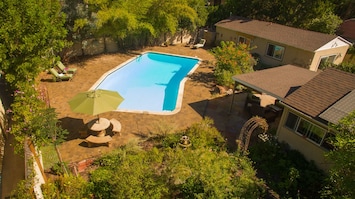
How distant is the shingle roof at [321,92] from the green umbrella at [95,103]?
979 cm

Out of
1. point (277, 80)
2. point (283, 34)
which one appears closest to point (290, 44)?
point (283, 34)

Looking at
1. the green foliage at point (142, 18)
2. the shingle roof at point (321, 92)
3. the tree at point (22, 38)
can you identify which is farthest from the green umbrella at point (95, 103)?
the green foliage at point (142, 18)

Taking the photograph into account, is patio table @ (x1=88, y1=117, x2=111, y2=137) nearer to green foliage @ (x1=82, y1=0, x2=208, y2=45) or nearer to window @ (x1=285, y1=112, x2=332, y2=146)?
window @ (x1=285, y1=112, x2=332, y2=146)

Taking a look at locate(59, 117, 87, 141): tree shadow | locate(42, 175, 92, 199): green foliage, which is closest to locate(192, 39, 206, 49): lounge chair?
locate(59, 117, 87, 141): tree shadow

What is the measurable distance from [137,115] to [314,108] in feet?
35.4

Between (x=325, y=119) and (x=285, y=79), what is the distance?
5.37 m

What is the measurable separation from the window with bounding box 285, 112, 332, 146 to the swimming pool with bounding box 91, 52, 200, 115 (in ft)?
25.0

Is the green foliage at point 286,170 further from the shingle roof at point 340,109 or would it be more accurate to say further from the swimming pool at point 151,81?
the swimming pool at point 151,81

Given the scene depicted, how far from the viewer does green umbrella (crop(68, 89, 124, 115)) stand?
503 inches

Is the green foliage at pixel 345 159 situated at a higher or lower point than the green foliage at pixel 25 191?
higher

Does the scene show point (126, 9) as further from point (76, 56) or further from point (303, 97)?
point (303, 97)

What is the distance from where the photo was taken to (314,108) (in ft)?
38.5

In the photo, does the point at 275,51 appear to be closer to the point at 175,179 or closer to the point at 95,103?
Answer: the point at 95,103

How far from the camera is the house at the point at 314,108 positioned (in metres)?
11.2
